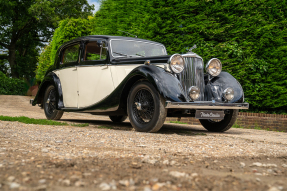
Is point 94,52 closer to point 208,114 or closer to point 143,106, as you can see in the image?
point 143,106

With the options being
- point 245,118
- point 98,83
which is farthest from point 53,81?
point 245,118

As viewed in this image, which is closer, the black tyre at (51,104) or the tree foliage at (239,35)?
the black tyre at (51,104)

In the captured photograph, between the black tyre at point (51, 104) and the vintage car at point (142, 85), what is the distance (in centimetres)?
12

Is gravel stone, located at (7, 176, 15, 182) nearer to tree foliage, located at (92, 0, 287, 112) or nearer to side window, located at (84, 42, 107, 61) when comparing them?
side window, located at (84, 42, 107, 61)

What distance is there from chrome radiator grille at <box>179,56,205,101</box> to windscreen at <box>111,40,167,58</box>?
1326 mm

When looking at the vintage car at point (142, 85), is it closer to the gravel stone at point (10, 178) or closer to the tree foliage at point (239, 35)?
the tree foliage at point (239, 35)

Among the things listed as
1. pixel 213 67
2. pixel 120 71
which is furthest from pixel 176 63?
pixel 120 71

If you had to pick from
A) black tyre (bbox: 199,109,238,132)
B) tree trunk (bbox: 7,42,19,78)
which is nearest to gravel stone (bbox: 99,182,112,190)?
black tyre (bbox: 199,109,238,132)

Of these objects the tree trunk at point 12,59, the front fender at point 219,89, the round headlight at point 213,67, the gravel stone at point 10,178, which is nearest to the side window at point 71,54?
the round headlight at point 213,67

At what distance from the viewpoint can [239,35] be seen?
29.1 feet

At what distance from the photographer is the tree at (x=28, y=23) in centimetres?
2644

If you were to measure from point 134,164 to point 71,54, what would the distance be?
16.4 feet

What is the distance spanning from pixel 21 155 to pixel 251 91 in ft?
23.5

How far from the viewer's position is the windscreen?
243 inches
